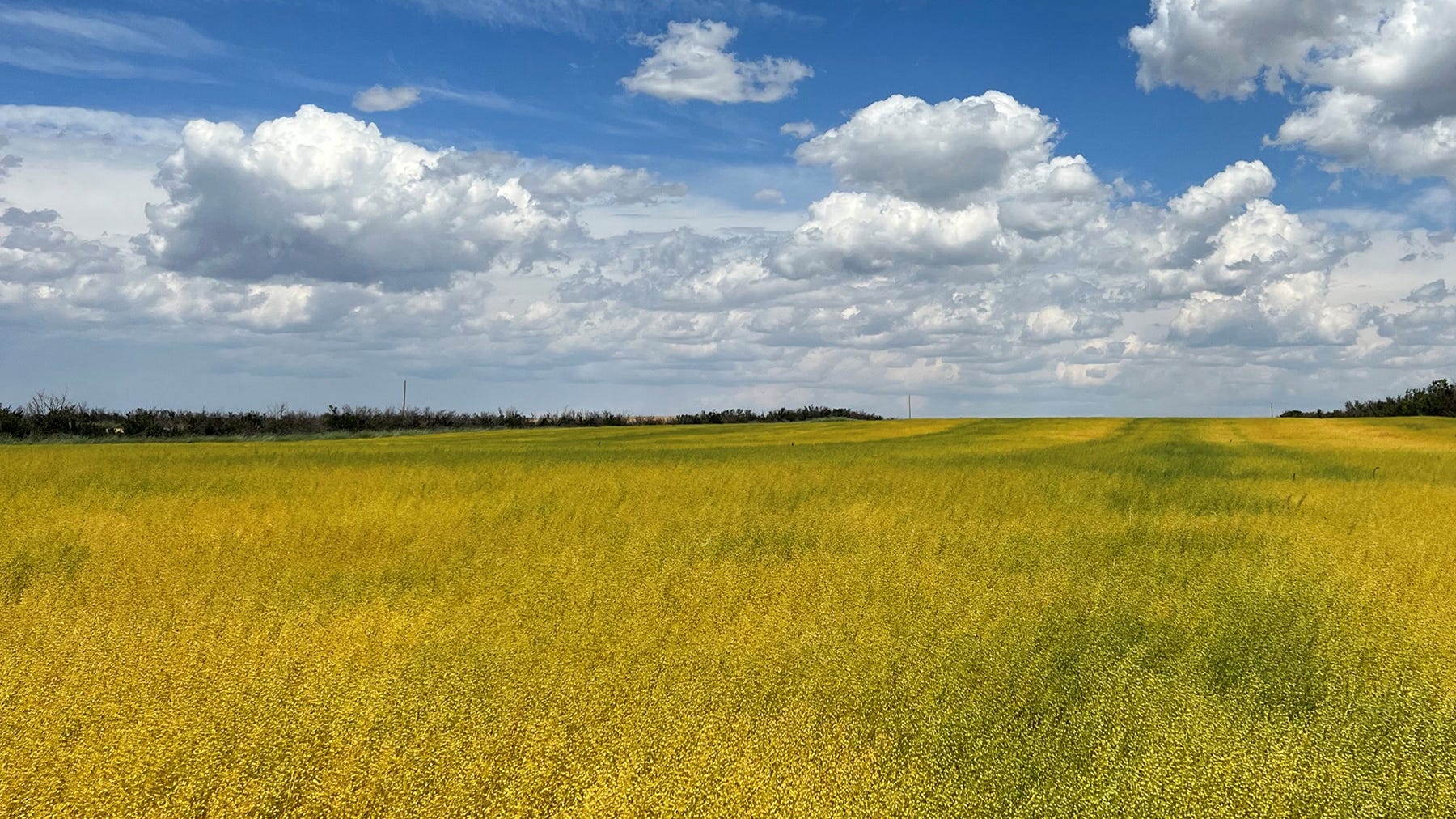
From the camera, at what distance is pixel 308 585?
281 inches

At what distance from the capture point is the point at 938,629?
5715 mm

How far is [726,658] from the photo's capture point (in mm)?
5215

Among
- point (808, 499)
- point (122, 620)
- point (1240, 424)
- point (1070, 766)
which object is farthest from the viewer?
point (1240, 424)

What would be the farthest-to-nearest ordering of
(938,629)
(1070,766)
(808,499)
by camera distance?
(808,499) < (938,629) < (1070,766)

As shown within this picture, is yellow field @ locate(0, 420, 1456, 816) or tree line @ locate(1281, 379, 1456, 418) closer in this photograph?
yellow field @ locate(0, 420, 1456, 816)

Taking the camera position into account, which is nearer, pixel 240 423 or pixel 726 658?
pixel 726 658

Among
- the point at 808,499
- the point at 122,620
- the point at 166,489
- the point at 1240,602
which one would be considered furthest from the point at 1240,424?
the point at 122,620

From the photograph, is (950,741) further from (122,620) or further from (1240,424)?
(1240,424)

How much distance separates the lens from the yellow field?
161 inches

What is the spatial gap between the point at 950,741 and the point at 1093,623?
210 centimetres

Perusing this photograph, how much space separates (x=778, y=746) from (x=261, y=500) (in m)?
9.14

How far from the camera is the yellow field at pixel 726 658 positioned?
4.09 m

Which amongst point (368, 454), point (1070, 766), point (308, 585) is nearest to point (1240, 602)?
point (1070, 766)

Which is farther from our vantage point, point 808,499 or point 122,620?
point 808,499
